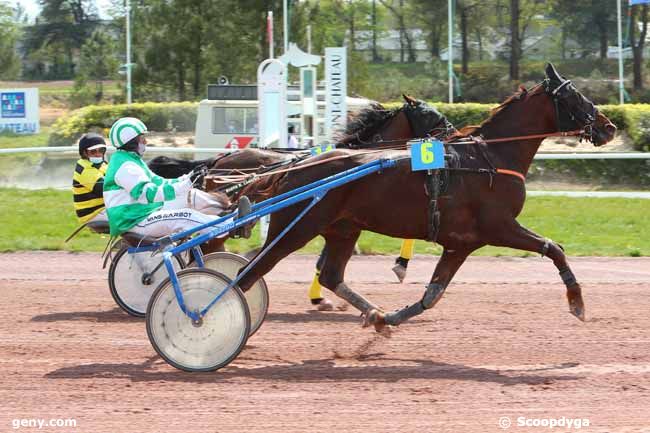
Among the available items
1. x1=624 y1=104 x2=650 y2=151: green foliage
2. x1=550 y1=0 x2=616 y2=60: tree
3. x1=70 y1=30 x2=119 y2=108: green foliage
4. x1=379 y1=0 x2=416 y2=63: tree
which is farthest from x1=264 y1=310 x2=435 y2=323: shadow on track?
x1=379 y1=0 x2=416 y2=63: tree

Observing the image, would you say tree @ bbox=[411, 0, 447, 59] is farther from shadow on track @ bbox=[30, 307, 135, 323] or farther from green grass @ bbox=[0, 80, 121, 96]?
shadow on track @ bbox=[30, 307, 135, 323]

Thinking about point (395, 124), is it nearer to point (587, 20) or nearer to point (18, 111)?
point (18, 111)

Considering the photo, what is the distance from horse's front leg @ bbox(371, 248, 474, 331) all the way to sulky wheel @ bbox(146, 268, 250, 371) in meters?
1.08

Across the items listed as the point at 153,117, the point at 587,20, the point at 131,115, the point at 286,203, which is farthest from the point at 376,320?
the point at 587,20

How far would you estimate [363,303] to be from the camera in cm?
703

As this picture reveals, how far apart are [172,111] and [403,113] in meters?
14.0

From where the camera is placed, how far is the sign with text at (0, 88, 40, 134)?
18.5 m

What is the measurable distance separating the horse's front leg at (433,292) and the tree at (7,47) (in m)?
31.3

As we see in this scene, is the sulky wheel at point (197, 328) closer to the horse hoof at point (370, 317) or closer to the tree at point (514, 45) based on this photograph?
the horse hoof at point (370, 317)

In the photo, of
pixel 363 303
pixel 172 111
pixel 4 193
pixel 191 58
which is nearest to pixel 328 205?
pixel 363 303

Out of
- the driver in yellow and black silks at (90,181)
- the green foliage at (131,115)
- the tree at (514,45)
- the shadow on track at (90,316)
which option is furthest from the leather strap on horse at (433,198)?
the tree at (514,45)

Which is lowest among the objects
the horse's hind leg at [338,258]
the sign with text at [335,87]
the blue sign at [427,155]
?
the horse's hind leg at [338,258]

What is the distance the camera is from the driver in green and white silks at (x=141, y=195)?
6.58 meters

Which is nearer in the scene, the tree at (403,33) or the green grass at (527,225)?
the green grass at (527,225)
